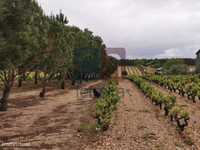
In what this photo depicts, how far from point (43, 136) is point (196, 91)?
83.1 ft

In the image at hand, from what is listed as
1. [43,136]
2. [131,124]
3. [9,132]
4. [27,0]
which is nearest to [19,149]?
[43,136]

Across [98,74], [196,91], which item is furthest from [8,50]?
[98,74]

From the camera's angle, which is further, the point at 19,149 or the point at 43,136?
the point at 43,136

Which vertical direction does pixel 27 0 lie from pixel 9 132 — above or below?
above

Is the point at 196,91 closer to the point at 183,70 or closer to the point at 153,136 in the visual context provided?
the point at 153,136

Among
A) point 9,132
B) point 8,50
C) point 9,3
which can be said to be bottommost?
point 9,132

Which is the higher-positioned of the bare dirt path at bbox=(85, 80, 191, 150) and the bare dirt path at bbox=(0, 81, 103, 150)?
the bare dirt path at bbox=(85, 80, 191, 150)

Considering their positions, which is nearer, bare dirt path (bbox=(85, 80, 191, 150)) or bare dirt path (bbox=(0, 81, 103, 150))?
bare dirt path (bbox=(85, 80, 191, 150))

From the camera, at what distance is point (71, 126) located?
1012 inches

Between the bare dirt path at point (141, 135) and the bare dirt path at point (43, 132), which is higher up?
the bare dirt path at point (141, 135)

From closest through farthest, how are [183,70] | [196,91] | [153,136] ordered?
[153,136]
[196,91]
[183,70]

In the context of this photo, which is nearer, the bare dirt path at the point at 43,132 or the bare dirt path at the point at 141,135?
the bare dirt path at the point at 141,135

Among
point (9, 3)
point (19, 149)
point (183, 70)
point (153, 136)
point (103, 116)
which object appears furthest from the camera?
point (183, 70)

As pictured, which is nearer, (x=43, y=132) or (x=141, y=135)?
(x=141, y=135)
